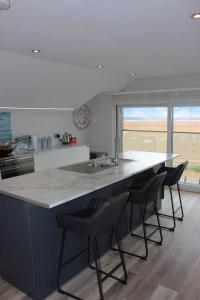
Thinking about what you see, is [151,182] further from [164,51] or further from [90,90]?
[90,90]

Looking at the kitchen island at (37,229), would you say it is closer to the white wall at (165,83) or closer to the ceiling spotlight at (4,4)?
the ceiling spotlight at (4,4)

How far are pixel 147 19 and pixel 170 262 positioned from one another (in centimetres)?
237

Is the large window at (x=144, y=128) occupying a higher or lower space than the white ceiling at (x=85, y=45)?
lower

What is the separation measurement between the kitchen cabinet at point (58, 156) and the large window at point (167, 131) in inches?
47.7

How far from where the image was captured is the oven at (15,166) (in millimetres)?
3939

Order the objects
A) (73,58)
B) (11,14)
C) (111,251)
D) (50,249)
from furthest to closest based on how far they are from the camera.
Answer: (73,58) → (111,251) → (50,249) → (11,14)

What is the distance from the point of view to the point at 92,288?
235 centimetres

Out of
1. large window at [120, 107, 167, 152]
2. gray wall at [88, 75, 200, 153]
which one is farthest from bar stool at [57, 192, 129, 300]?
gray wall at [88, 75, 200, 153]

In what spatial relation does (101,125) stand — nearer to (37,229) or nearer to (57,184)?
(57,184)

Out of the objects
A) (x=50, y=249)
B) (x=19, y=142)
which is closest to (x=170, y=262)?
(x=50, y=249)

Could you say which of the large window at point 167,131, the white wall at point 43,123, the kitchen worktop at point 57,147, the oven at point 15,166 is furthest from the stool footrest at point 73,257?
the large window at point 167,131

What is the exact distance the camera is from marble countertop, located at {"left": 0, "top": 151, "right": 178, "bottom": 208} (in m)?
2.03

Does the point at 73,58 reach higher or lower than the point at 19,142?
higher

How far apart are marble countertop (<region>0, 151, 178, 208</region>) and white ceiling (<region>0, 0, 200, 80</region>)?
4.51ft
